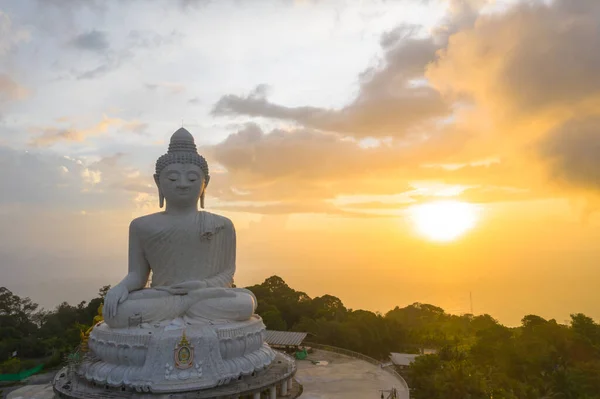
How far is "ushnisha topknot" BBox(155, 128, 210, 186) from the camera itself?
16.4 metres

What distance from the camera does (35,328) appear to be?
99.2 feet

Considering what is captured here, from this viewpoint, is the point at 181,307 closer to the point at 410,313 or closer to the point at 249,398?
the point at 249,398

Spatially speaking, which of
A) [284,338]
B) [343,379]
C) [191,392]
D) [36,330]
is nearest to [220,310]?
[191,392]

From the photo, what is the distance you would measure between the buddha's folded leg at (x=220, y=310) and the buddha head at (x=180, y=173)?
386 cm

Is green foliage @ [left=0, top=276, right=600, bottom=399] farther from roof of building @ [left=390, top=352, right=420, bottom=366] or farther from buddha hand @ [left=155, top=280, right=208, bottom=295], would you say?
buddha hand @ [left=155, top=280, right=208, bottom=295]

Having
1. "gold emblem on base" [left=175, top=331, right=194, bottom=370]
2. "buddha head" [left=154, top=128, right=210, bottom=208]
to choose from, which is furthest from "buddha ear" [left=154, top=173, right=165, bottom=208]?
"gold emblem on base" [left=175, top=331, right=194, bottom=370]

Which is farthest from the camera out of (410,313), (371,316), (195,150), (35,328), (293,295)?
(410,313)

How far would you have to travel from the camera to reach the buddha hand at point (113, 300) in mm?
13914

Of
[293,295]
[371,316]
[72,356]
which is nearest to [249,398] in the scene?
[72,356]

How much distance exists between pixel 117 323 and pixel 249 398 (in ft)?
15.3

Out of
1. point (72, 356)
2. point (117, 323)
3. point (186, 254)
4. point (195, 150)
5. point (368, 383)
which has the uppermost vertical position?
point (195, 150)

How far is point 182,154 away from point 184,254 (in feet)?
11.9

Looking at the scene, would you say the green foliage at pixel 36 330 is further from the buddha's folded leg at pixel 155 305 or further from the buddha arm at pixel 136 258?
the buddha's folded leg at pixel 155 305

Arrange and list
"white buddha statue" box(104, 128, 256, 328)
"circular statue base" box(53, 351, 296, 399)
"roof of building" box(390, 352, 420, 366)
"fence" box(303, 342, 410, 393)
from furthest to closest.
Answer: "roof of building" box(390, 352, 420, 366) → "fence" box(303, 342, 410, 393) → "white buddha statue" box(104, 128, 256, 328) → "circular statue base" box(53, 351, 296, 399)
